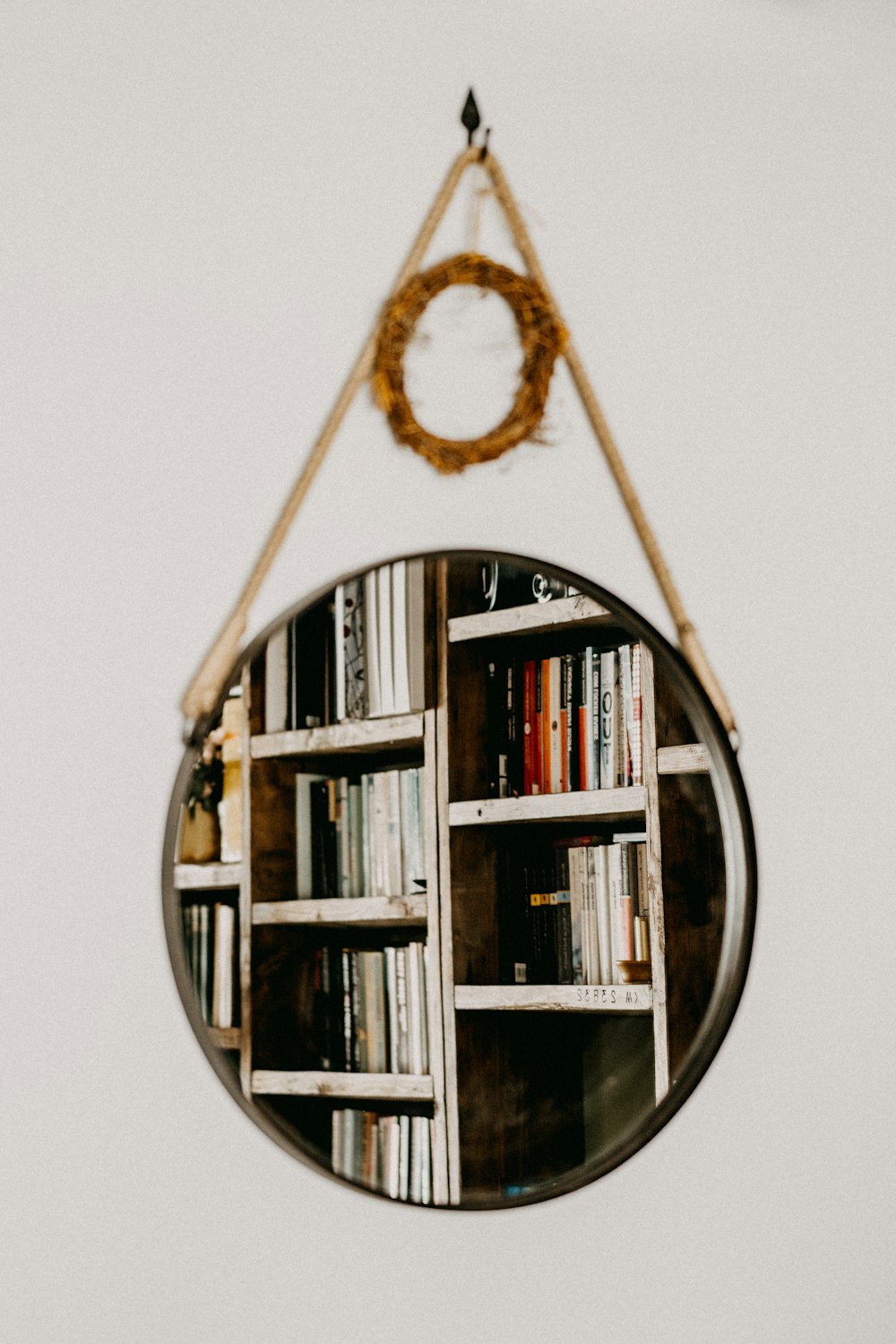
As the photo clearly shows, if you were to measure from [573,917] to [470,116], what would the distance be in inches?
36.4

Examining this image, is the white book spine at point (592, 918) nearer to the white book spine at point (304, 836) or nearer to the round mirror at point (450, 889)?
the round mirror at point (450, 889)

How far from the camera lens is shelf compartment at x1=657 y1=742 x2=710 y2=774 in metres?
1.47

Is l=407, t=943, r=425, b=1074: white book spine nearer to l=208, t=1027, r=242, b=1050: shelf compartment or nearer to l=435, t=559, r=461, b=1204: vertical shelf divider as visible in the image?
l=435, t=559, r=461, b=1204: vertical shelf divider

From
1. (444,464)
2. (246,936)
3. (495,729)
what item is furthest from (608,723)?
(246,936)

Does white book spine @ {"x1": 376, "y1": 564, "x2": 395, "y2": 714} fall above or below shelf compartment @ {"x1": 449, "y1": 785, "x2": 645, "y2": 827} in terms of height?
above

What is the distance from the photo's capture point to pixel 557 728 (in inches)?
56.5

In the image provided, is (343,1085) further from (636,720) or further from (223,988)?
(636,720)

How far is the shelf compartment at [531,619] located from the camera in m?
1.43

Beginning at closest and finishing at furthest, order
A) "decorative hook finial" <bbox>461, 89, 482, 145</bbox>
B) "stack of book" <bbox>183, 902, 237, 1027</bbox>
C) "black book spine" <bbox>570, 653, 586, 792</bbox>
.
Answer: "stack of book" <bbox>183, 902, 237, 1027</bbox>, "black book spine" <bbox>570, 653, 586, 792</bbox>, "decorative hook finial" <bbox>461, 89, 482, 145</bbox>

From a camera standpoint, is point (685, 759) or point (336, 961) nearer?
point (336, 961)

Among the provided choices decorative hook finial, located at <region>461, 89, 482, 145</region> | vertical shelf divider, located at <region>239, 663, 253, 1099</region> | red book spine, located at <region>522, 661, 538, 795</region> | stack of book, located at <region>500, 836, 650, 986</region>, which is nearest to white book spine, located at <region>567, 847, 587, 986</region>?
stack of book, located at <region>500, 836, 650, 986</region>

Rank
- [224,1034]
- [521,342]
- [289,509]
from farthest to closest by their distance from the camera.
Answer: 1. [521,342]
2. [289,509]
3. [224,1034]

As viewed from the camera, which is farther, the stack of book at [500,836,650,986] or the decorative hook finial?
the decorative hook finial

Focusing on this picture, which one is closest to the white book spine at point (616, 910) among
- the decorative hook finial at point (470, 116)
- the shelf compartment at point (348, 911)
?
the shelf compartment at point (348, 911)
